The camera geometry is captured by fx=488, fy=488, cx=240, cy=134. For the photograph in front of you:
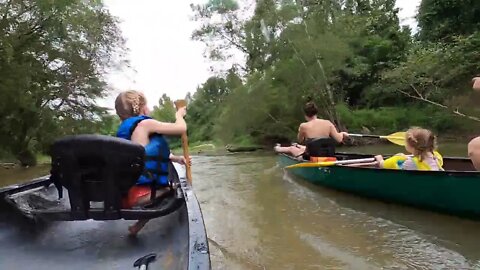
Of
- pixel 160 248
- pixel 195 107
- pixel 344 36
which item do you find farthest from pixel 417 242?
pixel 195 107

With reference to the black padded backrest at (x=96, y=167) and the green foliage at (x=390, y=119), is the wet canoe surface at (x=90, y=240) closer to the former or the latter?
the black padded backrest at (x=96, y=167)

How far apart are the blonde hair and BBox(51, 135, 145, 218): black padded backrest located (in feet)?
2.13

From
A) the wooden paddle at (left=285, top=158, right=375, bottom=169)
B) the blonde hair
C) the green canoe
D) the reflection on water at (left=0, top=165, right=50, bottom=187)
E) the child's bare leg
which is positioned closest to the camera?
the child's bare leg

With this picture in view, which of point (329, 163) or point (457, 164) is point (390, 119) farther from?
point (457, 164)

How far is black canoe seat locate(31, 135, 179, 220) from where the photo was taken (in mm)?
2529

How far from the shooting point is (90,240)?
2988 mm

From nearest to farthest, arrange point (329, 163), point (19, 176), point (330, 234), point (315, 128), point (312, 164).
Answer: point (330, 234)
point (329, 163)
point (312, 164)
point (315, 128)
point (19, 176)

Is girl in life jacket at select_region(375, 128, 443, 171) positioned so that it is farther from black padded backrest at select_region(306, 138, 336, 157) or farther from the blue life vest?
the blue life vest

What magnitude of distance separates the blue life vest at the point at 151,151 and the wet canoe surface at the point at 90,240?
0.79ft

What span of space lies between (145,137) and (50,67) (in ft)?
48.4

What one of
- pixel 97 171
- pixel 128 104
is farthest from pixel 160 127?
pixel 97 171

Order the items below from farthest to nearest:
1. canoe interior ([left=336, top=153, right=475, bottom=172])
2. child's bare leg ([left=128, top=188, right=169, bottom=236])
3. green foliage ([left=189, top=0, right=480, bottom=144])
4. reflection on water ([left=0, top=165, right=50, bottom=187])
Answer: green foliage ([left=189, top=0, right=480, bottom=144]) < reflection on water ([left=0, top=165, right=50, bottom=187]) < canoe interior ([left=336, top=153, right=475, bottom=172]) < child's bare leg ([left=128, top=188, right=169, bottom=236])

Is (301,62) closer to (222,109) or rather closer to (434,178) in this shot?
(222,109)

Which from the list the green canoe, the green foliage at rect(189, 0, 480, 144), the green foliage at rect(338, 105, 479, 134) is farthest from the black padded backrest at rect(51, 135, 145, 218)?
the green foliage at rect(338, 105, 479, 134)
